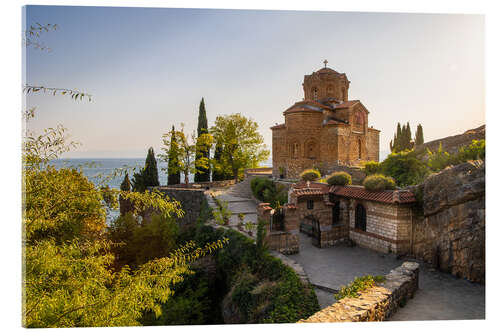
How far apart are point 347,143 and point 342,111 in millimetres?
2275

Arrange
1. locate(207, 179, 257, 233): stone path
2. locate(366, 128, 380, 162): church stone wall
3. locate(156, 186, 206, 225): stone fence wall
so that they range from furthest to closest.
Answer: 1. locate(366, 128, 380, 162): church stone wall
2. locate(156, 186, 206, 225): stone fence wall
3. locate(207, 179, 257, 233): stone path

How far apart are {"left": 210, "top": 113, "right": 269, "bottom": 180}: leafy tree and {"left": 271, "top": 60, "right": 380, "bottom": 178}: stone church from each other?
3.21 m

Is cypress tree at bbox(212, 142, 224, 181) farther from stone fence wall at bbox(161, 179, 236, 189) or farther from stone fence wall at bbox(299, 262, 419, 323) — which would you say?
stone fence wall at bbox(299, 262, 419, 323)

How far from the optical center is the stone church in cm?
1581

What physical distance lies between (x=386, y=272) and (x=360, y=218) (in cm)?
229

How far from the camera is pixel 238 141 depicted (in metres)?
20.1

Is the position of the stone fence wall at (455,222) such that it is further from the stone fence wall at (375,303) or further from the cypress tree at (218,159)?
the cypress tree at (218,159)

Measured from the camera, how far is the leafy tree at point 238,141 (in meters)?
19.7

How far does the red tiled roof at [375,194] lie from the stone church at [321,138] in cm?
641

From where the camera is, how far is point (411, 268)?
206 inches

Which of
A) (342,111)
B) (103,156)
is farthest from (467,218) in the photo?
(342,111)

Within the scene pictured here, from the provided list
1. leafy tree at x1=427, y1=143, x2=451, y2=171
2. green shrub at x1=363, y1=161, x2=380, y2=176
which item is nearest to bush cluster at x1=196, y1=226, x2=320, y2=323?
leafy tree at x1=427, y1=143, x2=451, y2=171

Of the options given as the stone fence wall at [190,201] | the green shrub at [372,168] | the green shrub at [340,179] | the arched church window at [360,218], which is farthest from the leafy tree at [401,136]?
the stone fence wall at [190,201]

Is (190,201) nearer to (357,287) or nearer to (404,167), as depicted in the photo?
(404,167)
